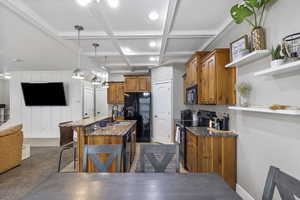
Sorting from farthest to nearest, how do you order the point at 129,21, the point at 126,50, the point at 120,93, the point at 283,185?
the point at 120,93
the point at 126,50
the point at 129,21
the point at 283,185

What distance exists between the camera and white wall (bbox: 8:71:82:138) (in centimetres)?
730

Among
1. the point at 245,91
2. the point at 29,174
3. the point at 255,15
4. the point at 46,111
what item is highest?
the point at 255,15

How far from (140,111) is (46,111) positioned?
409 cm

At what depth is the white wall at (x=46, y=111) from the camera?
730cm

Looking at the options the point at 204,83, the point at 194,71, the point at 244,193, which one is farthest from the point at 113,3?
the point at 244,193

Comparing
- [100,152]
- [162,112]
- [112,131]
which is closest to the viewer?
[100,152]

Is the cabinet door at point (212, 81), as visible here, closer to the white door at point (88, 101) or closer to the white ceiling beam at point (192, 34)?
the white ceiling beam at point (192, 34)

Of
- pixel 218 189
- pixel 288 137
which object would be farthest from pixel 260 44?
pixel 218 189

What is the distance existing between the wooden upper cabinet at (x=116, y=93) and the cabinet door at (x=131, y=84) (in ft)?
3.07

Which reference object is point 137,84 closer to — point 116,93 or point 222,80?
point 116,93

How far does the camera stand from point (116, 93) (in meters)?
7.58

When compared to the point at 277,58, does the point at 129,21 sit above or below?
above

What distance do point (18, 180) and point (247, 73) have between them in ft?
14.4

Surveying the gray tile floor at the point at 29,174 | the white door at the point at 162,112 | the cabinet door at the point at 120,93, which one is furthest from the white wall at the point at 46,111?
the white door at the point at 162,112
